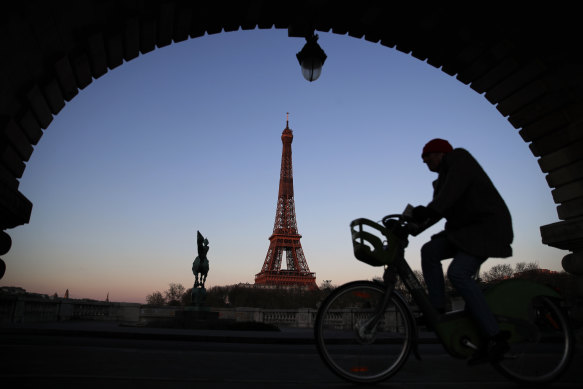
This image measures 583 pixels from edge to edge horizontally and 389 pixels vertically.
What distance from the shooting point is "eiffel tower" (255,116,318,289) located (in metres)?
59.3

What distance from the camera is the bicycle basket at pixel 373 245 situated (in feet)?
8.58

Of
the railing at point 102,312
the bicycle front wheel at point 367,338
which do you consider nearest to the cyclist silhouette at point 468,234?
the bicycle front wheel at point 367,338

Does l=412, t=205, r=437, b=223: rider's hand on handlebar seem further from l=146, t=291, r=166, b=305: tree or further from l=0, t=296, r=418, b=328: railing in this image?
l=146, t=291, r=166, b=305: tree

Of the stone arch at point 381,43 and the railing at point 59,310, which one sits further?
the railing at point 59,310

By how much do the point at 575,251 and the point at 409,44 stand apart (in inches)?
157

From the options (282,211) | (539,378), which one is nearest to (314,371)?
(539,378)

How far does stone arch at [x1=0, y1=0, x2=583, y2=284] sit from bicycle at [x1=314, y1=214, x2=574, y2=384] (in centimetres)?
361

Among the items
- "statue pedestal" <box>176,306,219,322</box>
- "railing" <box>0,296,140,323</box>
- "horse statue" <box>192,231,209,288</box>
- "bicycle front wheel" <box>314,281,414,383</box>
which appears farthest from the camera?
"horse statue" <box>192,231,209,288</box>

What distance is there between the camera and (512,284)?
2891mm

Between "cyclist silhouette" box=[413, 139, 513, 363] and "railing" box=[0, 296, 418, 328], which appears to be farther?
"railing" box=[0, 296, 418, 328]

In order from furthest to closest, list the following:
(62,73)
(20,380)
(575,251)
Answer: (575,251) → (62,73) → (20,380)

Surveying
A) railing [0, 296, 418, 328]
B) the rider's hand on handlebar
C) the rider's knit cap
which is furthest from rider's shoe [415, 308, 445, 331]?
railing [0, 296, 418, 328]

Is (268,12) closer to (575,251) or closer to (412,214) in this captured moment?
(412,214)

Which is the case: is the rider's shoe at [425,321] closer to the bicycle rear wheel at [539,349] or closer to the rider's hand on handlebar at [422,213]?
the bicycle rear wheel at [539,349]
